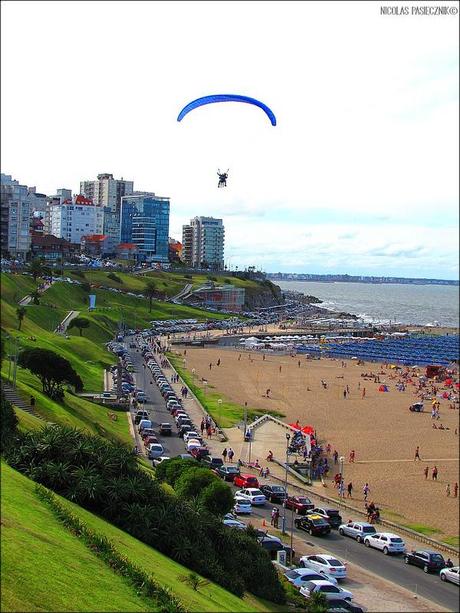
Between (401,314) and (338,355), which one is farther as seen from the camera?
(401,314)

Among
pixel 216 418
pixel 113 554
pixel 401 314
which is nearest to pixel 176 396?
pixel 216 418

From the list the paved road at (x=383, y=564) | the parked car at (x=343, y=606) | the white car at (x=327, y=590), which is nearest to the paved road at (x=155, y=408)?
the paved road at (x=383, y=564)

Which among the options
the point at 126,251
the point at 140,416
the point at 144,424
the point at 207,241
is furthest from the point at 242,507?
the point at 207,241

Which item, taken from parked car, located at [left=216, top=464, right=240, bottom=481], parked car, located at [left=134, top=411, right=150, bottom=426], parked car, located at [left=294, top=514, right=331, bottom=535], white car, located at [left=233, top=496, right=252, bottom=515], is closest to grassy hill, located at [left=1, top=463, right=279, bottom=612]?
parked car, located at [left=294, top=514, right=331, bottom=535]

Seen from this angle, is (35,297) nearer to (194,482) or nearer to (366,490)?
(366,490)

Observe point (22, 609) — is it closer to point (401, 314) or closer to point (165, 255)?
point (401, 314)

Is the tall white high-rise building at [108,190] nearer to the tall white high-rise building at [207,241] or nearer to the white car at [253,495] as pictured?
the tall white high-rise building at [207,241]
